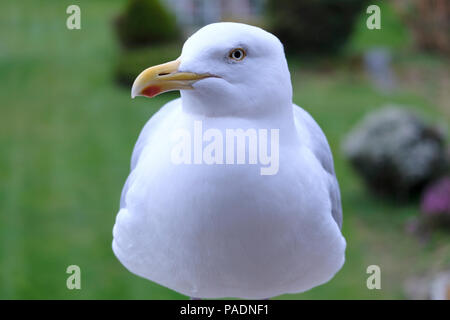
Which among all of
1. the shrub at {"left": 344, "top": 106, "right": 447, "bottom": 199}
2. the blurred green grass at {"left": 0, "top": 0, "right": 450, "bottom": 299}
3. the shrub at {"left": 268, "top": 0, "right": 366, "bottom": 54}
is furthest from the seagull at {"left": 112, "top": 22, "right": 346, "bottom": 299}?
the shrub at {"left": 268, "top": 0, "right": 366, "bottom": 54}

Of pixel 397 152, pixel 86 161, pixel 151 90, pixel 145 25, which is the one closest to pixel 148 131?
pixel 151 90

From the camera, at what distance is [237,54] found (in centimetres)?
71

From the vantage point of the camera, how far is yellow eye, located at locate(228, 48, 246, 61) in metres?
0.70

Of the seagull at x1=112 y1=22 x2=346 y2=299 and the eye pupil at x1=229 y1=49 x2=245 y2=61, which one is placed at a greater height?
the eye pupil at x1=229 y1=49 x2=245 y2=61

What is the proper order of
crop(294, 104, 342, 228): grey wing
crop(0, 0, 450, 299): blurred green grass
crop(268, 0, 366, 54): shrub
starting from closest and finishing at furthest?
crop(294, 104, 342, 228): grey wing < crop(0, 0, 450, 299): blurred green grass < crop(268, 0, 366, 54): shrub

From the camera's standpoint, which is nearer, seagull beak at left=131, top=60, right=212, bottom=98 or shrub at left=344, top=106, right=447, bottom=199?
seagull beak at left=131, top=60, right=212, bottom=98

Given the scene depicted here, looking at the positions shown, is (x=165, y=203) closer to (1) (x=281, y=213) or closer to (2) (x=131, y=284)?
(1) (x=281, y=213)

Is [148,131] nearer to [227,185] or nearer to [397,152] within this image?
[227,185]

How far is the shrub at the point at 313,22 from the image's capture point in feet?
8.34

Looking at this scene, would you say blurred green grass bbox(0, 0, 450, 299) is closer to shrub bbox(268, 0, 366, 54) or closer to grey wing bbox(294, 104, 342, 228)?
shrub bbox(268, 0, 366, 54)

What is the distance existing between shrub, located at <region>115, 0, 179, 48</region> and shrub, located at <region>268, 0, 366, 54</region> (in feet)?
1.42

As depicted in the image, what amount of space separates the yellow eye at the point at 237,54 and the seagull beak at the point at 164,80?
0.12 feet

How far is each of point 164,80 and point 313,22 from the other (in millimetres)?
2113

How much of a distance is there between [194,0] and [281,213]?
6.68 ft
